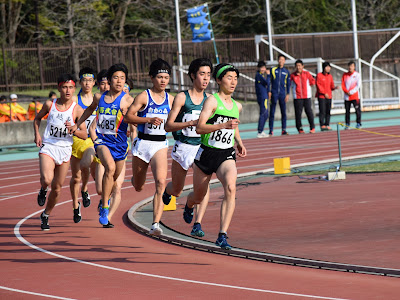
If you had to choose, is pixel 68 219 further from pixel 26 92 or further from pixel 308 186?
pixel 26 92

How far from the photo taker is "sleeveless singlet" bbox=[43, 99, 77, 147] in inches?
500

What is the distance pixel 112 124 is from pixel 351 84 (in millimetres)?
16821

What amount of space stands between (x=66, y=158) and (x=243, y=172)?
6.83m

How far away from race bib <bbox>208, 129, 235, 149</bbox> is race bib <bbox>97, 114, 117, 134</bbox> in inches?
94.5

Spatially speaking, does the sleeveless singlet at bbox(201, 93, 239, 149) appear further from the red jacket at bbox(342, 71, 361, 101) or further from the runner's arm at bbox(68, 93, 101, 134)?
the red jacket at bbox(342, 71, 361, 101)

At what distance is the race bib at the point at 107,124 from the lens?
40.3ft

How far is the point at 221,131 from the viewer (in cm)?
1012

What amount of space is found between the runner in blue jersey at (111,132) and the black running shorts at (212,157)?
88.0 inches

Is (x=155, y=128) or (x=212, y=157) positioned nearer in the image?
(x=212, y=157)

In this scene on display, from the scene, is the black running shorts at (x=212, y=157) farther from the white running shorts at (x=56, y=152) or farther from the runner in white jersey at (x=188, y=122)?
the white running shorts at (x=56, y=152)

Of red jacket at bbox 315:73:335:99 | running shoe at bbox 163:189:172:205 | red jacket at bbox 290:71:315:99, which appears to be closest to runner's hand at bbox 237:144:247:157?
running shoe at bbox 163:189:172:205

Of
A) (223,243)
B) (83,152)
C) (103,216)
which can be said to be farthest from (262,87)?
(223,243)

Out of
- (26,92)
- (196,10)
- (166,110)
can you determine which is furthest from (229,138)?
(26,92)

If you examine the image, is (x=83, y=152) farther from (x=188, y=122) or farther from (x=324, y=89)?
(x=324, y=89)
